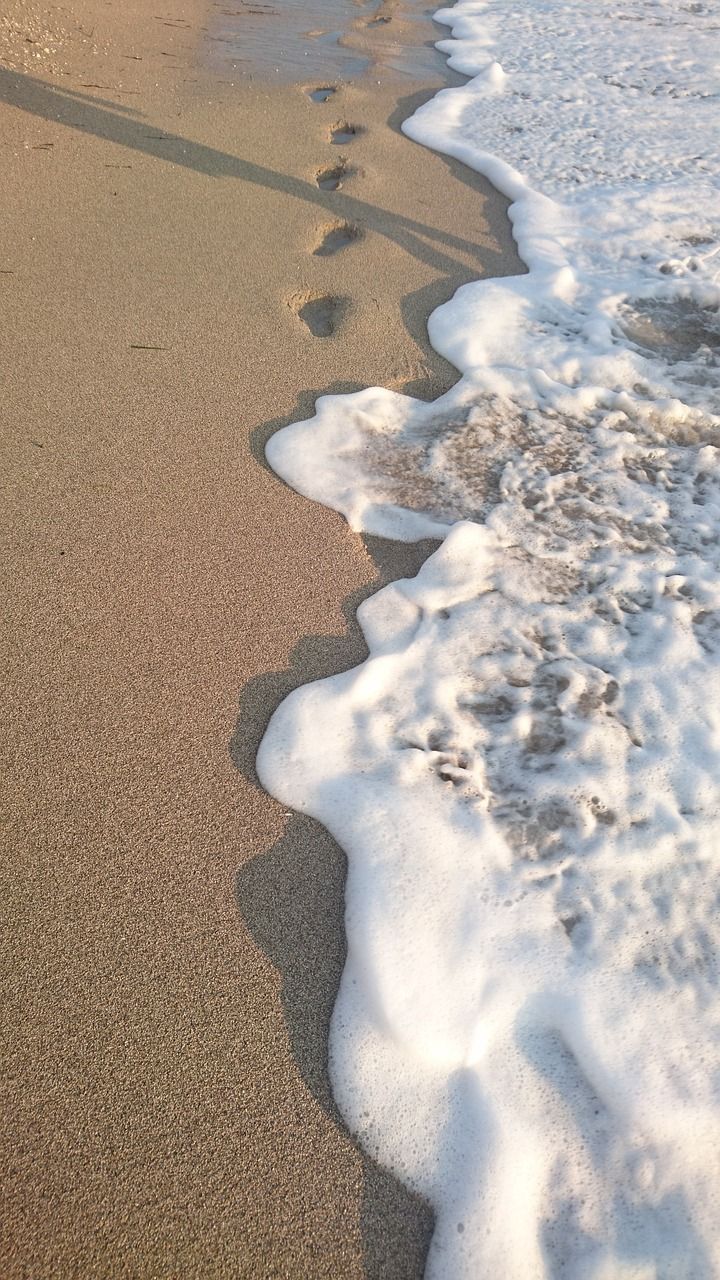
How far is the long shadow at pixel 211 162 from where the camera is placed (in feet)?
12.3

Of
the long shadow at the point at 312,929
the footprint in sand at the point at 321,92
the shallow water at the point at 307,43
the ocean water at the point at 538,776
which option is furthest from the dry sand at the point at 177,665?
the shallow water at the point at 307,43

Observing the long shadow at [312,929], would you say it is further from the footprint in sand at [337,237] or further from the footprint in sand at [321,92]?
the footprint in sand at [321,92]

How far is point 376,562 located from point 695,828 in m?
1.14

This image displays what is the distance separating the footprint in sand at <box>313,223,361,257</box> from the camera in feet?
12.0

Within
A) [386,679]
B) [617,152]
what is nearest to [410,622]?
[386,679]

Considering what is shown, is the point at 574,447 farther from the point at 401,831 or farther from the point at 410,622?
the point at 401,831

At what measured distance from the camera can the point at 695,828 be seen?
1.90 metres

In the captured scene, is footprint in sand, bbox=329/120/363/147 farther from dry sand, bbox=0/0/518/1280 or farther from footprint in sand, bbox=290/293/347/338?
footprint in sand, bbox=290/293/347/338

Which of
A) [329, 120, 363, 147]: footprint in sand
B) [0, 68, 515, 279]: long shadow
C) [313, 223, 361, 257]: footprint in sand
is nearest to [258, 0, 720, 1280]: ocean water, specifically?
[0, 68, 515, 279]: long shadow

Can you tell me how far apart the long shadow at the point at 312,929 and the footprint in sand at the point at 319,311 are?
1640 millimetres

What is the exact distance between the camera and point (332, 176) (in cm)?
418

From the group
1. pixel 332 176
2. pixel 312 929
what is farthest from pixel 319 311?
pixel 312 929

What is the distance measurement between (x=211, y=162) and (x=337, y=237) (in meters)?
0.90

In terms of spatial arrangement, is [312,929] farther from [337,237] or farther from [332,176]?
[332,176]
